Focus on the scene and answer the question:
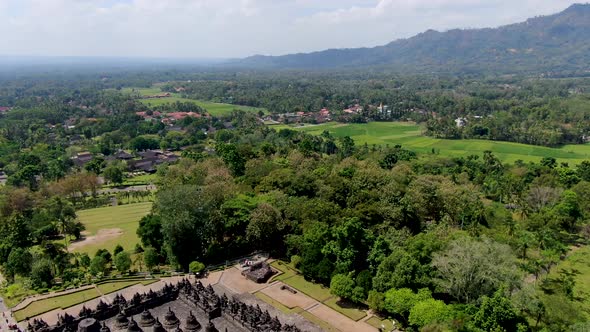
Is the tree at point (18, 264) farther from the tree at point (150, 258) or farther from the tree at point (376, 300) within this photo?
the tree at point (376, 300)

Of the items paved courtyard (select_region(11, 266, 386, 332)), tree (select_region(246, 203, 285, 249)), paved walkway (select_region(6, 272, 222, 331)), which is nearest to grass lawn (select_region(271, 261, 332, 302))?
paved courtyard (select_region(11, 266, 386, 332))

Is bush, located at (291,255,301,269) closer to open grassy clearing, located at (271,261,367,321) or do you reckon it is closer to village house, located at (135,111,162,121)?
open grassy clearing, located at (271,261,367,321)

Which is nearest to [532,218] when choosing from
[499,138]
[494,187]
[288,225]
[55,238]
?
[494,187]

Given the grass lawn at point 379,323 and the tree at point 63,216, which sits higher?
the tree at point 63,216

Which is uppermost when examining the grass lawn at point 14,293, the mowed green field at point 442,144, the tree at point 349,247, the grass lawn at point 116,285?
the tree at point 349,247

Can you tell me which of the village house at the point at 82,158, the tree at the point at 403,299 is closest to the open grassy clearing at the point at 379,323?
the tree at the point at 403,299

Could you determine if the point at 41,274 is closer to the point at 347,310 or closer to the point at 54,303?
the point at 54,303

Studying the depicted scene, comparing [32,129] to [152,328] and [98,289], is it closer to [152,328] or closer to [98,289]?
[98,289]
